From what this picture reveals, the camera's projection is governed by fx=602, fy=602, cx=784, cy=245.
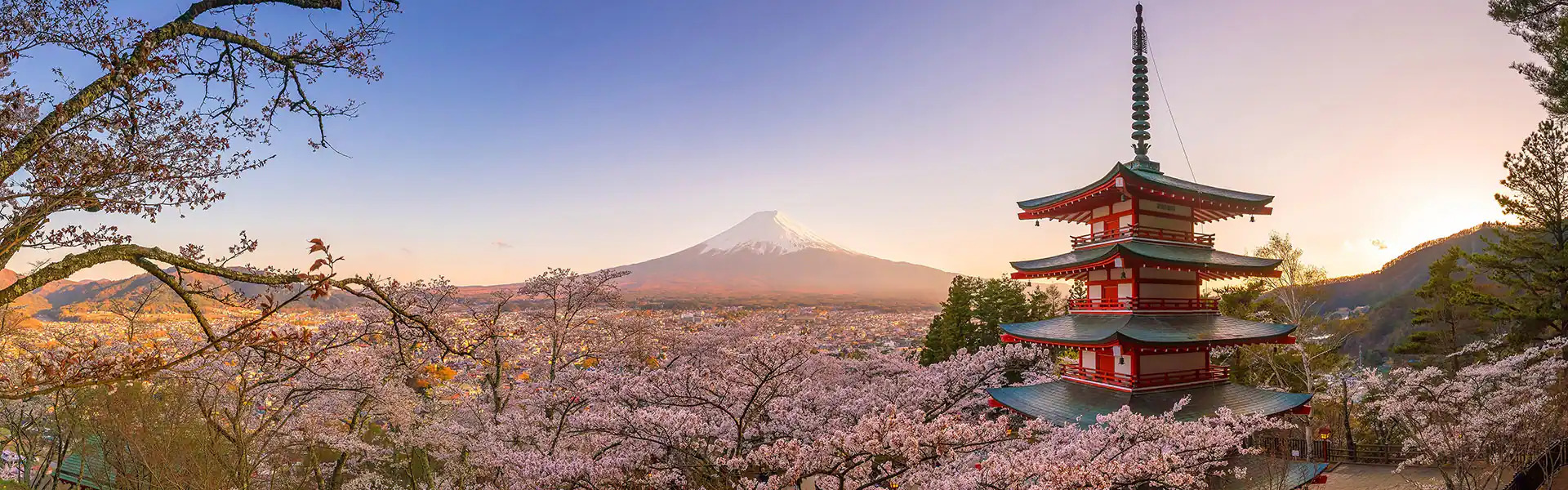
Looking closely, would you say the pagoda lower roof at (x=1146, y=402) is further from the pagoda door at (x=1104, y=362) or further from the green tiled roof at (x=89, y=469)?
the green tiled roof at (x=89, y=469)

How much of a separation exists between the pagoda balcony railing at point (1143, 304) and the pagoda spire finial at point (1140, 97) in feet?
11.5

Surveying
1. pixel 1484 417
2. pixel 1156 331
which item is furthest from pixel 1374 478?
pixel 1156 331

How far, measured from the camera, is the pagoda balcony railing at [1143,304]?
555 inches

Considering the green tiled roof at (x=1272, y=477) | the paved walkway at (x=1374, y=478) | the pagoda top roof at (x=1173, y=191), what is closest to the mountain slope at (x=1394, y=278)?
the paved walkway at (x=1374, y=478)

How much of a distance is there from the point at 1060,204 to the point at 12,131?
16.7 meters

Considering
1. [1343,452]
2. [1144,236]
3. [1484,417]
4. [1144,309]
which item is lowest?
[1343,452]

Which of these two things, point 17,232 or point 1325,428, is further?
point 1325,428

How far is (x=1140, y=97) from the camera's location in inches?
637

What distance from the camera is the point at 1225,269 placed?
1437 cm

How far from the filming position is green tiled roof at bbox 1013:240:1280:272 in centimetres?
1345

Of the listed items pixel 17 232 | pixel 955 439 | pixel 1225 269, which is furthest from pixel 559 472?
pixel 1225 269

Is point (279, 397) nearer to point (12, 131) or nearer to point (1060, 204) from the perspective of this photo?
point (12, 131)

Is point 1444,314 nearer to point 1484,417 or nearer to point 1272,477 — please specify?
point 1484,417

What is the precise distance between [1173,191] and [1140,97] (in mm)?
3600
